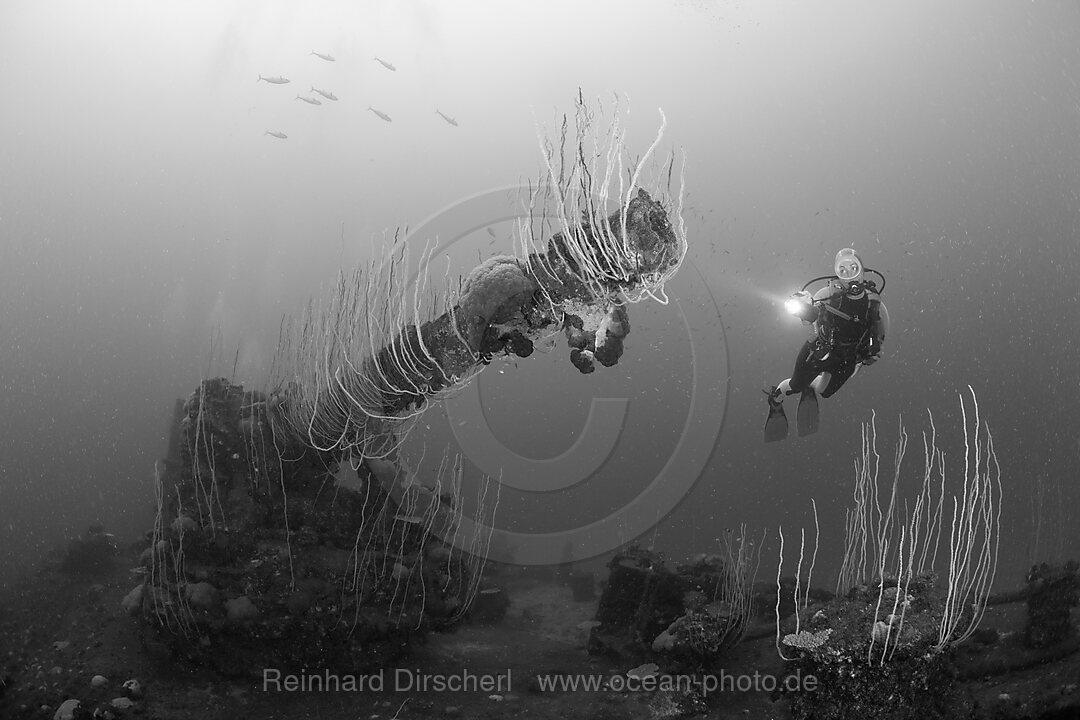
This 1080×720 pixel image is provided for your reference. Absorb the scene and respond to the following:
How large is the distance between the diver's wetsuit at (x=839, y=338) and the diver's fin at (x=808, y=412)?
14cm

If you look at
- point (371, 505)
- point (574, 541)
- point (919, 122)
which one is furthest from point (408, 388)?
point (919, 122)

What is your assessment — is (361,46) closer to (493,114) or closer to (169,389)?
(493,114)

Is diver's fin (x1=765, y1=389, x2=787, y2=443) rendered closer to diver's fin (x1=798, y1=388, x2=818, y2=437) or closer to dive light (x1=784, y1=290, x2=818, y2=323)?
diver's fin (x1=798, y1=388, x2=818, y2=437)

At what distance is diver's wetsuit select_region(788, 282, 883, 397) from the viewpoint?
7.29m

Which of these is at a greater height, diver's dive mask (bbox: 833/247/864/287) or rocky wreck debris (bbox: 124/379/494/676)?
diver's dive mask (bbox: 833/247/864/287)

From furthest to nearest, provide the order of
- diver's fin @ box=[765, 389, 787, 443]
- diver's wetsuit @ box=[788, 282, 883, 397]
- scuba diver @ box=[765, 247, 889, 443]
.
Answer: diver's fin @ box=[765, 389, 787, 443], diver's wetsuit @ box=[788, 282, 883, 397], scuba diver @ box=[765, 247, 889, 443]

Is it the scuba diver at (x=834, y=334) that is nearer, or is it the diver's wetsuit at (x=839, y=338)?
the scuba diver at (x=834, y=334)

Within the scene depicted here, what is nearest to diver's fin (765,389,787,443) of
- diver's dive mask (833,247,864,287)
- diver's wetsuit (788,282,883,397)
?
diver's wetsuit (788,282,883,397)

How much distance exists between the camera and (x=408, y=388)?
4949 mm

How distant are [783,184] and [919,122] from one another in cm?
603

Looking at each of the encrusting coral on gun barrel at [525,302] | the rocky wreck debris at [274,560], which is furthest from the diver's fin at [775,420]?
the encrusting coral on gun barrel at [525,302]

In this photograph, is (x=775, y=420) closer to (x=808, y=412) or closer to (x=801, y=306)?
(x=808, y=412)

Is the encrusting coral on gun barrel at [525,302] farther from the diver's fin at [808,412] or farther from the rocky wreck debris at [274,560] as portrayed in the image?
the diver's fin at [808,412]

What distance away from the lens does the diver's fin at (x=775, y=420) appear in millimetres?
8234
